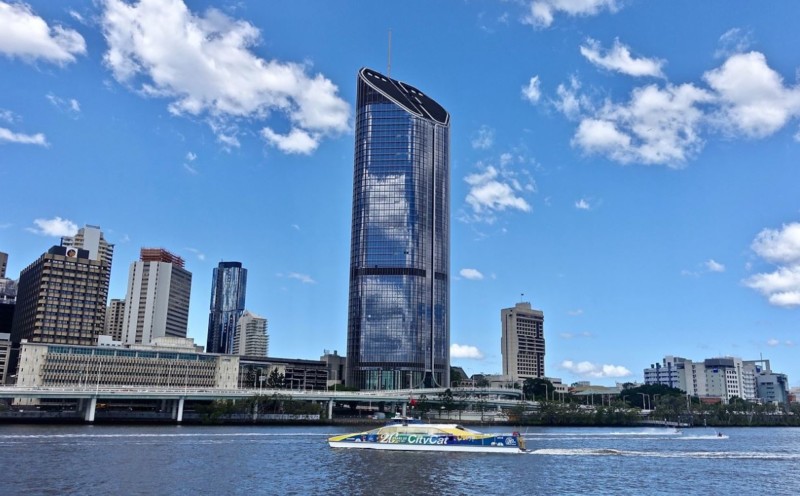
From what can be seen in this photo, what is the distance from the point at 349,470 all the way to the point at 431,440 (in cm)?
2566

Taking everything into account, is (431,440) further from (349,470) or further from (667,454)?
(667,454)

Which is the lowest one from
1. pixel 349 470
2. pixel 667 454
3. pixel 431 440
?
pixel 349 470

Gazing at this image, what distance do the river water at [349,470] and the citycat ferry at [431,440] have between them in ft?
8.15

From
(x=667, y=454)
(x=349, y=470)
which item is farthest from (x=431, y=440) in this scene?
(x=667, y=454)

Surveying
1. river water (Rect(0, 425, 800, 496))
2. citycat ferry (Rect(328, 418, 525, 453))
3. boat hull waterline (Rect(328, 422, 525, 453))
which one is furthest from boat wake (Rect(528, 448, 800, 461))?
boat hull waterline (Rect(328, 422, 525, 453))

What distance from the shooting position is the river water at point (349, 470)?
64.5 meters

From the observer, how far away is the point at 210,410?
16888 centimetres

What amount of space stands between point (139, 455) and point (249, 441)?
28.7m

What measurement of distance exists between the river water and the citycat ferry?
8.15 ft

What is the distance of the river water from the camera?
212ft

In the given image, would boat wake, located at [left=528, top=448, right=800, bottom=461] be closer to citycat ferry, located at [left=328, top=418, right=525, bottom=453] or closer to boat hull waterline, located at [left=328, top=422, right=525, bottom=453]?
citycat ferry, located at [left=328, top=418, right=525, bottom=453]

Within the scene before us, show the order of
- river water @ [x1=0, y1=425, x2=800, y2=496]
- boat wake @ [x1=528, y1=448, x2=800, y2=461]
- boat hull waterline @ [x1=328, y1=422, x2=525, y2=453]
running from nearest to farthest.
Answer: river water @ [x1=0, y1=425, x2=800, y2=496], boat wake @ [x1=528, y1=448, x2=800, y2=461], boat hull waterline @ [x1=328, y1=422, x2=525, y2=453]

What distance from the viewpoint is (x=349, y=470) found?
77750 millimetres

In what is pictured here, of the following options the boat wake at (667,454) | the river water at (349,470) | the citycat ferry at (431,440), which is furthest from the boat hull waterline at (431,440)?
the boat wake at (667,454)
